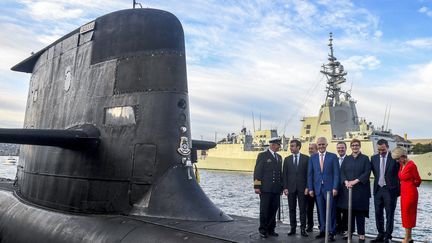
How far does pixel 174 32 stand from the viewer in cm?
775

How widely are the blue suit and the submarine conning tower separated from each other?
5.25ft

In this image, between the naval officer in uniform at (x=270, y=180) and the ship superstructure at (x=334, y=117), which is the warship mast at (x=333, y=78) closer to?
the ship superstructure at (x=334, y=117)

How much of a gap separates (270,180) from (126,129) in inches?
102

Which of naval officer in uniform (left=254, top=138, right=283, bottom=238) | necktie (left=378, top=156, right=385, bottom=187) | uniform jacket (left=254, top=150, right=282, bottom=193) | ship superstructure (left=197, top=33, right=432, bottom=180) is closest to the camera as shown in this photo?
necktie (left=378, top=156, right=385, bottom=187)

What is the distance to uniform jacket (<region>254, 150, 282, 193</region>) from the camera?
6668mm

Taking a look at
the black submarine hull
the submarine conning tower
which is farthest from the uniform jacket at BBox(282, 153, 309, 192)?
the black submarine hull

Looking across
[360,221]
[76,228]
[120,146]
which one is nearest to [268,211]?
[360,221]

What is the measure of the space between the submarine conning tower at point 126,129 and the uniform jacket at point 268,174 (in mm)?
887

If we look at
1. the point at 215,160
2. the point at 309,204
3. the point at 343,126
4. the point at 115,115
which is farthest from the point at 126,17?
the point at 215,160

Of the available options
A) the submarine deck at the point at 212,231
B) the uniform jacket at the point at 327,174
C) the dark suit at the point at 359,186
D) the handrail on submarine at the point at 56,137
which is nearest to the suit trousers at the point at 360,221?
the dark suit at the point at 359,186

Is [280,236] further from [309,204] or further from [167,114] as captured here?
[167,114]

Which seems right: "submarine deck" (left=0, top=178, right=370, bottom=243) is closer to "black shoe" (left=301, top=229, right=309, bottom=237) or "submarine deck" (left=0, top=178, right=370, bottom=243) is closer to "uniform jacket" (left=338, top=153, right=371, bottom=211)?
"black shoe" (left=301, top=229, right=309, bottom=237)

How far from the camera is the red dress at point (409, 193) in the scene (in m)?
5.99

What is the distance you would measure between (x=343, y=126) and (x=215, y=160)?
2309 centimetres
